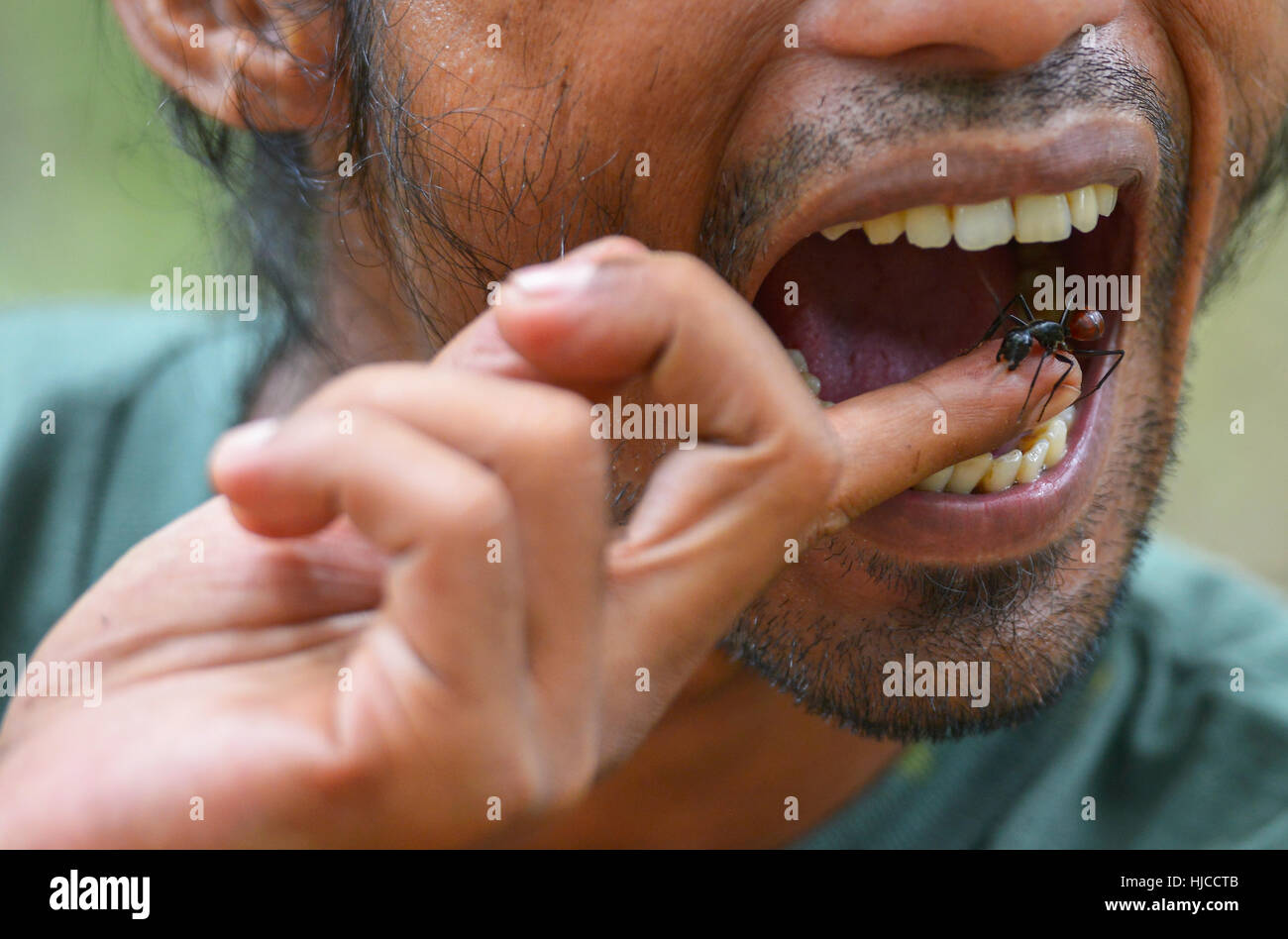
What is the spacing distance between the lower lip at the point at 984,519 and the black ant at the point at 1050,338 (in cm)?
11

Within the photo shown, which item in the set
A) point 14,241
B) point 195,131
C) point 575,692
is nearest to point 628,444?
point 575,692

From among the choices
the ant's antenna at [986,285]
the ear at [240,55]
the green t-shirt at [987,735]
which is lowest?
the green t-shirt at [987,735]

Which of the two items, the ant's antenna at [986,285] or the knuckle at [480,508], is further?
the ant's antenna at [986,285]

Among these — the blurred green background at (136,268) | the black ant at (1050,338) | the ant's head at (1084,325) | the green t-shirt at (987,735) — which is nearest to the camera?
the black ant at (1050,338)

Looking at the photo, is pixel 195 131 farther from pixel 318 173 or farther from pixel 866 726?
pixel 866 726

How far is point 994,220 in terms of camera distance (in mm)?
1170

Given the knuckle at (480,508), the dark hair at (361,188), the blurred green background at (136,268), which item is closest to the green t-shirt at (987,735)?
the dark hair at (361,188)

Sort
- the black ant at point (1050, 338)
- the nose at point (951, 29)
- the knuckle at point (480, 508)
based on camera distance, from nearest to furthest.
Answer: the knuckle at point (480, 508)
the nose at point (951, 29)
the black ant at point (1050, 338)

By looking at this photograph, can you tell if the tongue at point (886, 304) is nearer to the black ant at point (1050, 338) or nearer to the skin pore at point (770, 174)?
the black ant at point (1050, 338)

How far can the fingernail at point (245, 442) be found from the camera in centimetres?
72

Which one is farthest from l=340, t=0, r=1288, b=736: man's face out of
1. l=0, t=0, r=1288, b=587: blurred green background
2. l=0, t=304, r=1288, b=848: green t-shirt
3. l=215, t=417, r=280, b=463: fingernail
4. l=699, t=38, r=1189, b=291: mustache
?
l=0, t=0, r=1288, b=587: blurred green background

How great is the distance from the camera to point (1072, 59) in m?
1.09

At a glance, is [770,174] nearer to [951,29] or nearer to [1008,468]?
[951,29]

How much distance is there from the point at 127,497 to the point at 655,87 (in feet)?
3.18
